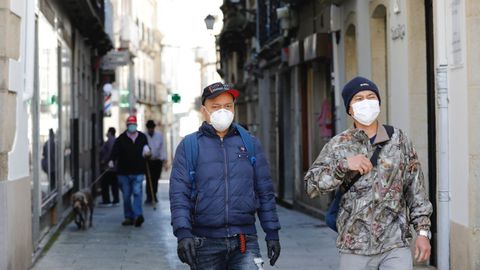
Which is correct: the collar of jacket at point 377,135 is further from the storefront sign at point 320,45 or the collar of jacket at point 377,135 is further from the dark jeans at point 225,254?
the storefront sign at point 320,45

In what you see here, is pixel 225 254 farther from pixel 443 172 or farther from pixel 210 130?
pixel 443 172

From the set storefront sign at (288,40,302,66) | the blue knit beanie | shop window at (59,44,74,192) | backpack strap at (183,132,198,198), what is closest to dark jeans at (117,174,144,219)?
shop window at (59,44,74,192)

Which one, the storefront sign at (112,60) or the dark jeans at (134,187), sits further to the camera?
the storefront sign at (112,60)

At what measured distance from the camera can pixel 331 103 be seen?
18531mm

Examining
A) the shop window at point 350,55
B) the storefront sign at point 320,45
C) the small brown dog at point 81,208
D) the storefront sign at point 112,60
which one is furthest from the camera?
the storefront sign at point 112,60

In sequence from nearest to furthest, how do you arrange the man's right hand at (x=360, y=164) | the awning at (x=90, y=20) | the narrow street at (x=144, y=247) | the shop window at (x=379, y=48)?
the man's right hand at (x=360, y=164)
the narrow street at (x=144, y=247)
the shop window at (x=379, y=48)
the awning at (x=90, y=20)

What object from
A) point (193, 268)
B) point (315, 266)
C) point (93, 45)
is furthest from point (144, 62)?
point (193, 268)

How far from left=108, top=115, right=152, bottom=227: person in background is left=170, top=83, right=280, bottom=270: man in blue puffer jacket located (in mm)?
10589

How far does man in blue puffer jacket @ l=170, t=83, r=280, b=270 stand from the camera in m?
6.46

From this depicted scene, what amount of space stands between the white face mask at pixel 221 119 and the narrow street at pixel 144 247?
5.56 meters

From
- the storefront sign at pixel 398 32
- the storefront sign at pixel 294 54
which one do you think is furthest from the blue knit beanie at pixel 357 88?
the storefront sign at pixel 294 54

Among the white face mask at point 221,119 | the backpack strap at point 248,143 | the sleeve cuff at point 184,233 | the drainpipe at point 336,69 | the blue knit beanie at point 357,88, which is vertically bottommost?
the sleeve cuff at point 184,233

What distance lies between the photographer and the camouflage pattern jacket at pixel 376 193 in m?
5.84

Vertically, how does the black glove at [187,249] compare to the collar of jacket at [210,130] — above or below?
below
